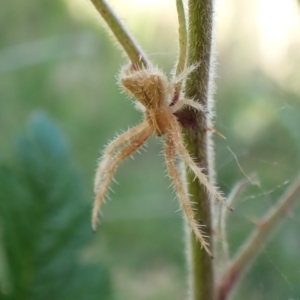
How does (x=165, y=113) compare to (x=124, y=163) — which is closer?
(x=165, y=113)

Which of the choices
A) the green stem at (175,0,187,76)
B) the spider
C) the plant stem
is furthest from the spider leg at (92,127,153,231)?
the plant stem

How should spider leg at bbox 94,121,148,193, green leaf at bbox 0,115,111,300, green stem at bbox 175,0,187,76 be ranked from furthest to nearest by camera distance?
green leaf at bbox 0,115,111,300 → spider leg at bbox 94,121,148,193 → green stem at bbox 175,0,187,76

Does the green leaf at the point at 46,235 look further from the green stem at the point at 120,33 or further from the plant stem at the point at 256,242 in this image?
the green stem at the point at 120,33

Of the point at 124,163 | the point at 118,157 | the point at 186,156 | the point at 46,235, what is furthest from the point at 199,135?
the point at 124,163

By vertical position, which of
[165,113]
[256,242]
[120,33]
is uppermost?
[120,33]

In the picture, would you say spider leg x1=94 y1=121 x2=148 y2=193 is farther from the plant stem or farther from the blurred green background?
the plant stem

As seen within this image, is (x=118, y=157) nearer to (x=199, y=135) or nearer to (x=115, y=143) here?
(x=115, y=143)

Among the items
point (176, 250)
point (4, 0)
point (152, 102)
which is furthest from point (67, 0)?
point (152, 102)
